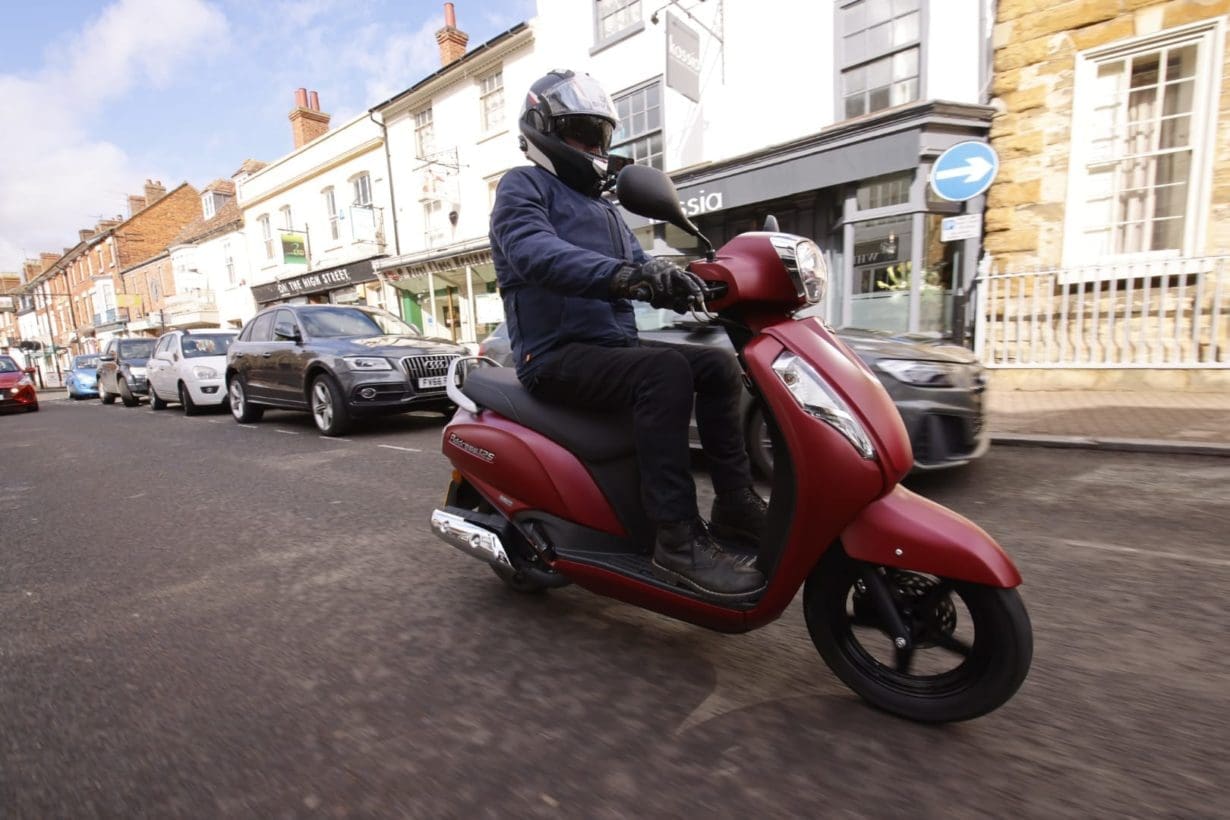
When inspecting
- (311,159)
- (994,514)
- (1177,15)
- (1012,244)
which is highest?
(311,159)

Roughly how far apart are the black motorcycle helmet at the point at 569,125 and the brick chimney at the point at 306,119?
84.1ft

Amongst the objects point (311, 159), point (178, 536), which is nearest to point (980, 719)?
point (178, 536)

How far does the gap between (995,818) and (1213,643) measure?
1439mm

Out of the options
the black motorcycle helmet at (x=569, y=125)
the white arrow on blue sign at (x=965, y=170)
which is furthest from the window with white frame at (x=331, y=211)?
the black motorcycle helmet at (x=569, y=125)

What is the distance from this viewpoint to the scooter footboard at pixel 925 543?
61.6 inches

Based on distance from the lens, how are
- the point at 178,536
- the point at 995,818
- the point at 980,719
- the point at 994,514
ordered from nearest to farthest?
the point at 995,818 → the point at 980,719 → the point at 994,514 → the point at 178,536

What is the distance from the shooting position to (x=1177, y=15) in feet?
24.1

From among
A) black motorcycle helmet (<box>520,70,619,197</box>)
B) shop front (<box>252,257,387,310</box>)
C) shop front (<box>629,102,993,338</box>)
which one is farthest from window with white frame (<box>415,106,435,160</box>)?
black motorcycle helmet (<box>520,70,619,197</box>)

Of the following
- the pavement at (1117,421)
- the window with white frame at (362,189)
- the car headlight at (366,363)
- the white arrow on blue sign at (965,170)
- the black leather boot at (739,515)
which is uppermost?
the window with white frame at (362,189)

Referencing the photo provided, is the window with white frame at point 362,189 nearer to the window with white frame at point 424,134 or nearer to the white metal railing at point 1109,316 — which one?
the window with white frame at point 424,134

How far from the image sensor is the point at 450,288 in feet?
60.3

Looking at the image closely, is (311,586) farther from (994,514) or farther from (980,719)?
(994,514)

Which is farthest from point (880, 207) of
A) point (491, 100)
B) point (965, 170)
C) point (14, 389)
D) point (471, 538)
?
point (14, 389)

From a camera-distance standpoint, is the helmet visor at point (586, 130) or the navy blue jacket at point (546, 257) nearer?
the navy blue jacket at point (546, 257)
